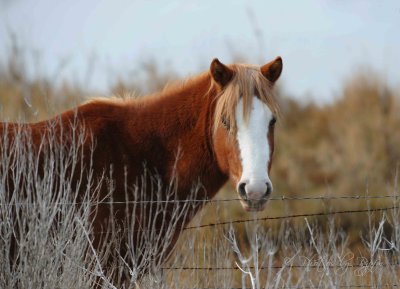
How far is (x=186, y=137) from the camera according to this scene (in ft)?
20.0

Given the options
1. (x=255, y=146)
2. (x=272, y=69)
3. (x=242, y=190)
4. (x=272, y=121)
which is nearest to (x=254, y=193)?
(x=242, y=190)

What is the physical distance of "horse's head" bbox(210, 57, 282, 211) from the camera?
18.0 feet

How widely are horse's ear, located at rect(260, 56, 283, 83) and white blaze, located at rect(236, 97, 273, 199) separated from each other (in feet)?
1.32

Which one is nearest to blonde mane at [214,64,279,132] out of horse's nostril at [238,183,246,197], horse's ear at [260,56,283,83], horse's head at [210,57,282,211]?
horse's head at [210,57,282,211]

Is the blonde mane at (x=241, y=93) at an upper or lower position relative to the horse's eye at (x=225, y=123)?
upper

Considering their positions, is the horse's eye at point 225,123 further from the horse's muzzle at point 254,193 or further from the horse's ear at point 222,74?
the horse's muzzle at point 254,193

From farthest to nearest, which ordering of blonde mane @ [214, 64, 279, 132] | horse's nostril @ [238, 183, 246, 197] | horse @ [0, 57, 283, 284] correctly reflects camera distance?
blonde mane @ [214, 64, 279, 132]
horse @ [0, 57, 283, 284]
horse's nostril @ [238, 183, 246, 197]

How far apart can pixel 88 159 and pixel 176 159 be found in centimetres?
62

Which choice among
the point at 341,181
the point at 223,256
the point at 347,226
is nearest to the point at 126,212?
the point at 223,256

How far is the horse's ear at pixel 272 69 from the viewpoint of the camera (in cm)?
614

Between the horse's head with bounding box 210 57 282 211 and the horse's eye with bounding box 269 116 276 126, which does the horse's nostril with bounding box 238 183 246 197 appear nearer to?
the horse's head with bounding box 210 57 282 211

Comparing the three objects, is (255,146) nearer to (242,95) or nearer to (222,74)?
(242,95)

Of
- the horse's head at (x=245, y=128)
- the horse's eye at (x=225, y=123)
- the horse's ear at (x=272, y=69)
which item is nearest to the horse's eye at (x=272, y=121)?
the horse's head at (x=245, y=128)

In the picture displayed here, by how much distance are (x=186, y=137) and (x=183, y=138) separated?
0.02 meters
